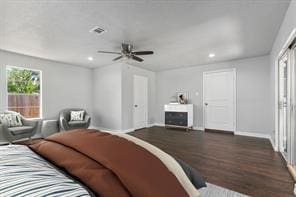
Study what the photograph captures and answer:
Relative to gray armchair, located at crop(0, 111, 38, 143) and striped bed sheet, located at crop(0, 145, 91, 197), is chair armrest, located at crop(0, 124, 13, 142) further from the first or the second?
striped bed sheet, located at crop(0, 145, 91, 197)

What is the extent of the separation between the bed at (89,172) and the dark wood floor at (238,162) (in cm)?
162

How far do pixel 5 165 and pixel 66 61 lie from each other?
16.6ft

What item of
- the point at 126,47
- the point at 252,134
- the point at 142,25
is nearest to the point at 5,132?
the point at 126,47

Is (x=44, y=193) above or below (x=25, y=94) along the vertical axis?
below

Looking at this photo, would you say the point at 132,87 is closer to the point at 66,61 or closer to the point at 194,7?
the point at 66,61

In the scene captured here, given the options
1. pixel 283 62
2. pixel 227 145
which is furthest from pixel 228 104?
pixel 283 62

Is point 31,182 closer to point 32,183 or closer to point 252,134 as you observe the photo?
point 32,183

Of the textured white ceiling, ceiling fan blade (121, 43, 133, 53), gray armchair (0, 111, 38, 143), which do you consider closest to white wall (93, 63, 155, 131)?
the textured white ceiling

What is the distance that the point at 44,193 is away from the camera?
60 cm

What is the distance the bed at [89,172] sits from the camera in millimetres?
657

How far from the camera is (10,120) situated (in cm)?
389

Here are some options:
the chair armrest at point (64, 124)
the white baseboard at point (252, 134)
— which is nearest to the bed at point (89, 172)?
the chair armrest at point (64, 124)

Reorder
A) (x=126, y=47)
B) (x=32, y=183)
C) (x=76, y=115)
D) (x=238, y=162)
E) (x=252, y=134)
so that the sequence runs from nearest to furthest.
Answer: (x=32, y=183), (x=238, y=162), (x=126, y=47), (x=252, y=134), (x=76, y=115)

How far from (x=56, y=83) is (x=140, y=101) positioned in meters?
2.94
